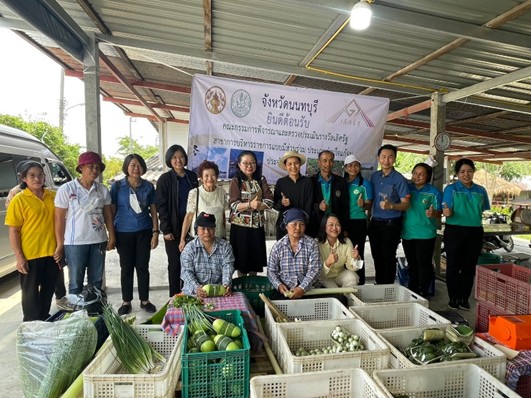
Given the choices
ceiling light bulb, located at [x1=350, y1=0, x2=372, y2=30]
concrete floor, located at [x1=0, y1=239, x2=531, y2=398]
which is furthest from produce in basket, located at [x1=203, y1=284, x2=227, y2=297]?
ceiling light bulb, located at [x1=350, y1=0, x2=372, y2=30]

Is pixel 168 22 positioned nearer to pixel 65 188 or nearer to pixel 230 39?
pixel 230 39

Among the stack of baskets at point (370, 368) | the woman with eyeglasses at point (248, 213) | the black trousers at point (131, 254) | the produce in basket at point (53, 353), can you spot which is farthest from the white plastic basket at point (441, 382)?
the black trousers at point (131, 254)

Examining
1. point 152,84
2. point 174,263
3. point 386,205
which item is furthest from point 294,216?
point 152,84

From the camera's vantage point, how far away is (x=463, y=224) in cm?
387

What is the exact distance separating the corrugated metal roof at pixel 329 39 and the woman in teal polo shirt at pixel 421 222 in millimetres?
1387

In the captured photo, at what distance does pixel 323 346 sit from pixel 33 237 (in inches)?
104

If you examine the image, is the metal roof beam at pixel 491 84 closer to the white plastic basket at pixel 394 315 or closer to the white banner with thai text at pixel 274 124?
the white banner with thai text at pixel 274 124

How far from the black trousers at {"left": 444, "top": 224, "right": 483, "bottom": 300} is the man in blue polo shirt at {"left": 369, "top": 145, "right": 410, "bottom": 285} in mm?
664

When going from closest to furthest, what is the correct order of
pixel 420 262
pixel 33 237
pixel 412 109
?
pixel 33 237 < pixel 420 262 < pixel 412 109

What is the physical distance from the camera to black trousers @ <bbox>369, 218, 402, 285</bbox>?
3.82 meters

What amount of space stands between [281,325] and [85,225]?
6.76 feet

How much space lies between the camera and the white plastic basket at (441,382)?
1.69m

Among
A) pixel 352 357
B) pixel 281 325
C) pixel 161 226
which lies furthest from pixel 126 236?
pixel 352 357

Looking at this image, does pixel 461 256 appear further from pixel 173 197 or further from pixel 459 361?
pixel 173 197
